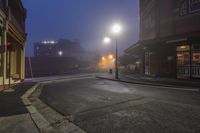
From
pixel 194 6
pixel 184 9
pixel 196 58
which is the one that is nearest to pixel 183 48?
pixel 196 58

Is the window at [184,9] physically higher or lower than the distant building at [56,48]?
lower

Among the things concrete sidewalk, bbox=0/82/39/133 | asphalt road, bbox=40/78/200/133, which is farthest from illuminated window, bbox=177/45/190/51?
concrete sidewalk, bbox=0/82/39/133

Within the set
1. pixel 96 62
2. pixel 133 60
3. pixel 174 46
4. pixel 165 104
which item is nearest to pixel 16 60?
pixel 174 46

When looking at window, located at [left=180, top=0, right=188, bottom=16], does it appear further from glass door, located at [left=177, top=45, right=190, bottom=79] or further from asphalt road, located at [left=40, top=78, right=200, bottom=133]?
asphalt road, located at [left=40, top=78, right=200, bottom=133]

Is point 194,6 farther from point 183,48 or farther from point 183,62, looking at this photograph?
point 183,62

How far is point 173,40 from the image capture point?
18844mm

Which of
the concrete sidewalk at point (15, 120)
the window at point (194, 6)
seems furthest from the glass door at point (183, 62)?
A: the concrete sidewalk at point (15, 120)

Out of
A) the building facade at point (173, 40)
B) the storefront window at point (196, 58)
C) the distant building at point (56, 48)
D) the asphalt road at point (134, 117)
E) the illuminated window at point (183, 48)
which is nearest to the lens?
the asphalt road at point (134, 117)

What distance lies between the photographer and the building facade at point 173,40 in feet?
61.3

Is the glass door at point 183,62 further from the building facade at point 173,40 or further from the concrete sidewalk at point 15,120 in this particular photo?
the concrete sidewalk at point 15,120

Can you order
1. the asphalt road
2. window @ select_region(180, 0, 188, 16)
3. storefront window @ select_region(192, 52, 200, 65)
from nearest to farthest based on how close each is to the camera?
the asphalt road, storefront window @ select_region(192, 52, 200, 65), window @ select_region(180, 0, 188, 16)

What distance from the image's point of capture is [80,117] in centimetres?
686

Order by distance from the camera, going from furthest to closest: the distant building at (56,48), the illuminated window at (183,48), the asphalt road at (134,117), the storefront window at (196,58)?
1. the distant building at (56,48)
2. the illuminated window at (183,48)
3. the storefront window at (196,58)
4. the asphalt road at (134,117)

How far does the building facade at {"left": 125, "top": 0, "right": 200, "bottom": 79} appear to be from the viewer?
1869 cm
